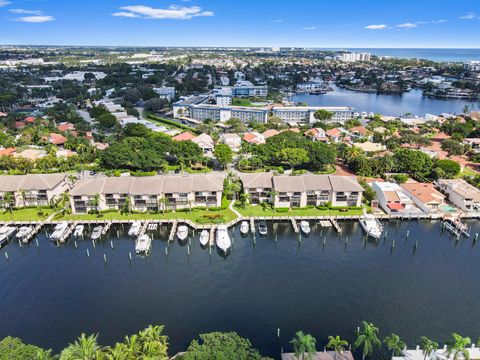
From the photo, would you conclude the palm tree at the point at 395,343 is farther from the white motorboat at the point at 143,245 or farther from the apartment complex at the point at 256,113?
the apartment complex at the point at 256,113

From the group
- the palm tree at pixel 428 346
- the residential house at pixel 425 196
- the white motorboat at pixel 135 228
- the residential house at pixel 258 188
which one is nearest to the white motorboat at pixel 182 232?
the white motorboat at pixel 135 228

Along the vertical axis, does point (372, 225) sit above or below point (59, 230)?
above

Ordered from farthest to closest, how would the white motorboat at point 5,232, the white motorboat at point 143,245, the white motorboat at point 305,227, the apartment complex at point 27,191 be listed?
the apartment complex at point 27,191 < the white motorboat at point 305,227 < the white motorboat at point 5,232 < the white motorboat at point 143,245

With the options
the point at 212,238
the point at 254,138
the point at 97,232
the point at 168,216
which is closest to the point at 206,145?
the point at 254,138

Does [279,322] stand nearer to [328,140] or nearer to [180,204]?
[180,204]

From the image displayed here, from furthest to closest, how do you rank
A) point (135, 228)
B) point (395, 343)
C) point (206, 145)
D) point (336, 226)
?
point (206, 145) < point (336, 226) < point (135, 228) < point (395, 343)

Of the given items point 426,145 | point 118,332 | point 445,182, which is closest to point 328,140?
point 426,145

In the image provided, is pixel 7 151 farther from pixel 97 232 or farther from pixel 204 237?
pixel 204 237
